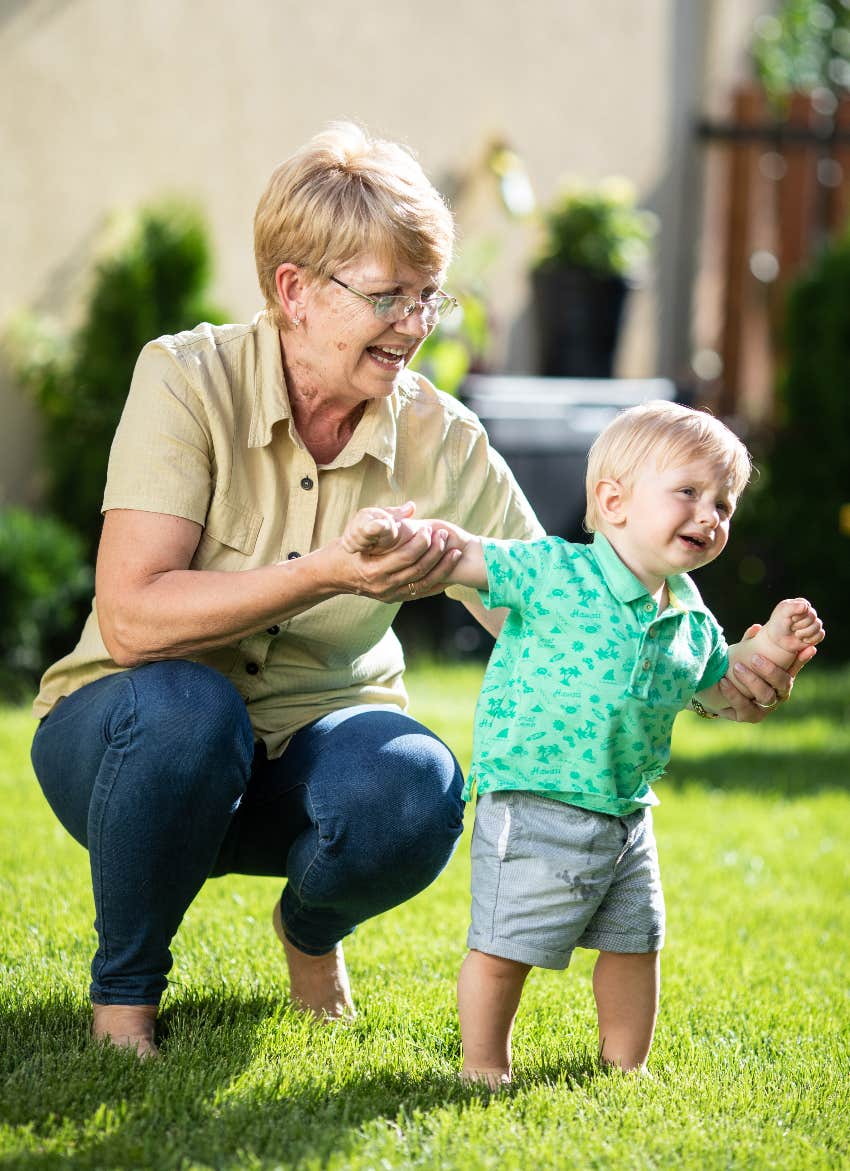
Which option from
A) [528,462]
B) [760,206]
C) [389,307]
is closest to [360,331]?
[389,307]

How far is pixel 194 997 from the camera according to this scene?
259 cm

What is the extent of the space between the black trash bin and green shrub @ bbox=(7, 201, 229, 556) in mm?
1212

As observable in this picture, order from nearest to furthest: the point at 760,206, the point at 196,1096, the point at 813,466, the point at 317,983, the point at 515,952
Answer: the point at 196,1096 → the point at 515,952 → the point at 317,983 → the point at 813,466 → the point at 760,206

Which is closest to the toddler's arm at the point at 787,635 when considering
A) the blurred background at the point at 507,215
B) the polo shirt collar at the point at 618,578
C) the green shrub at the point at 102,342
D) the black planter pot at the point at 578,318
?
the polo shirt collar at the point at 618,578

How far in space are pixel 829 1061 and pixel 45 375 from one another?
4027mm

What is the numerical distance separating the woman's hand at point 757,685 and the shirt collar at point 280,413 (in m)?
0.66

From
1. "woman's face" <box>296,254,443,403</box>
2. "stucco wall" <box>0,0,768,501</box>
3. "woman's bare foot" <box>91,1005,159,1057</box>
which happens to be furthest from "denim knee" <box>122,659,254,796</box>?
"stucco wall" <box>0,0,768,501</box>

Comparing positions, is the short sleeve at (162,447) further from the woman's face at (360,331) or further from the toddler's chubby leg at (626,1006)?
the toddler's chubby leg at (626,1006)

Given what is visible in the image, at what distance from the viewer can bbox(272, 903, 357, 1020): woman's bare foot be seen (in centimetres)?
259

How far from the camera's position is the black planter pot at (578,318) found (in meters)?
7.37

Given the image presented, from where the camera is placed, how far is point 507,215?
24.7 feet

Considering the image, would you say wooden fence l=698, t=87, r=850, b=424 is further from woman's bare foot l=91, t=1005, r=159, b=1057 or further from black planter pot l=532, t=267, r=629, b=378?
woman's bare foot l=91, t=1005, r=159, b=1057

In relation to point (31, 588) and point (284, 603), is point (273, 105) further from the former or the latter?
point (284, 603)

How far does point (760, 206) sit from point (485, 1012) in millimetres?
7279
